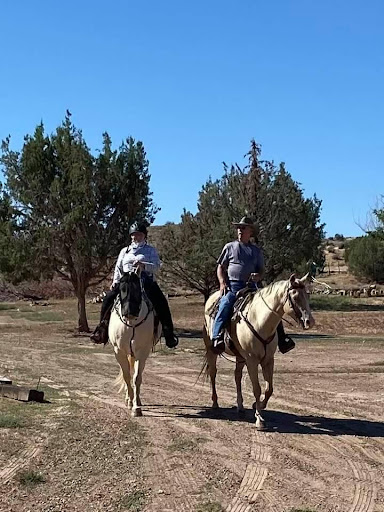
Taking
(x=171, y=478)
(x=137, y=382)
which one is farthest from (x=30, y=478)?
(x=137, y=382)

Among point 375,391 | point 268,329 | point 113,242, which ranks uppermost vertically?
point 113,242

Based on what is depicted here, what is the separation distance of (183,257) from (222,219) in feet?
16.2

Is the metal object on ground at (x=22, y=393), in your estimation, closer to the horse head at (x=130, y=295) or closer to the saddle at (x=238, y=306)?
the horse head at (x=130, y=295)

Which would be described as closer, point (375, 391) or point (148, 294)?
point (148, 294)

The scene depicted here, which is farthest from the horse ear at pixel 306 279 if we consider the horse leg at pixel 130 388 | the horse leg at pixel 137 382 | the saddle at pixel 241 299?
the horse leg at pixel 130 388

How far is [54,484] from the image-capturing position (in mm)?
6629

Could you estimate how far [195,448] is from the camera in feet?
26.5

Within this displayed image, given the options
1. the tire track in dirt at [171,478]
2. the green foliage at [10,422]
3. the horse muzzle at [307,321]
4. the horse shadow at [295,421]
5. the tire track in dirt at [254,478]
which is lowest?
the horse shadow at [295,421]

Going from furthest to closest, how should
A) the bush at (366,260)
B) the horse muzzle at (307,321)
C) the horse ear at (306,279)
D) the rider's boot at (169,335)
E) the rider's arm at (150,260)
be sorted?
1. the bush at (366,260)
2. the rider's boot at (169,335)
3. the rider's arm at (150,260)
4. the horse ear at (306,279)
5. the horse muzzle at (307,321)

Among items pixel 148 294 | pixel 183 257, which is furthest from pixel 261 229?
pixel 148 294

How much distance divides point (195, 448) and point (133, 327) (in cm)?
283

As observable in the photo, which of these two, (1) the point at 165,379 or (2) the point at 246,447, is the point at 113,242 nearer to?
(1) the point at 165,379

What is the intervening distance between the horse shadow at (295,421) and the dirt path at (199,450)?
0.02 meters

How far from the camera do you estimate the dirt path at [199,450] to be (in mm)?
6207
